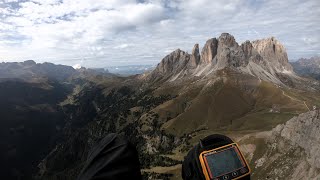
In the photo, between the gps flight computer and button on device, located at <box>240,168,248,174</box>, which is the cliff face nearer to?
button on device, located at <box>240,168,248,174</box>

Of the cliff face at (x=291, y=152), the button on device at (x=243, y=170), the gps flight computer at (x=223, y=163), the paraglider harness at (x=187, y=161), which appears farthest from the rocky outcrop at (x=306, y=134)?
the paraglider harness at (x=187, y=161)

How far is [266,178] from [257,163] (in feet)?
29.5

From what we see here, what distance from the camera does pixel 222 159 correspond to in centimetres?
612

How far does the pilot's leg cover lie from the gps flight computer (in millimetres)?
1430

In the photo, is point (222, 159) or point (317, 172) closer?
point (222, 159)

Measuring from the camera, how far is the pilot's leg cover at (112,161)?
458cm

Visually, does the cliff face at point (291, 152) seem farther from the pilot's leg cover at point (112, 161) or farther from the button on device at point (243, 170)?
the pilot's leg cover at point (112, 161)

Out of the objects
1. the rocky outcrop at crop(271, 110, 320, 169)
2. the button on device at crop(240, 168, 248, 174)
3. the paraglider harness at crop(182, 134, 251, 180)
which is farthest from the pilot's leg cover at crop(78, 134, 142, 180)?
the rocky outcrop at crop(271, 110, 320, 169)

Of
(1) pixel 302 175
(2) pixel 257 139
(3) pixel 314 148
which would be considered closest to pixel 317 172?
(1) pixel 302 175

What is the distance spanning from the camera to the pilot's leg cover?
4.58m

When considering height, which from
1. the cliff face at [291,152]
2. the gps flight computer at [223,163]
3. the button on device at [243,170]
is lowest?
the cliff face at [291,152]

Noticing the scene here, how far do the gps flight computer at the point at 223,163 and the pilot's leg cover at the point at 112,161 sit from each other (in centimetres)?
143

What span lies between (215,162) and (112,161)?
2203mm

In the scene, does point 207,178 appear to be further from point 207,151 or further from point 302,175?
point 302,175
